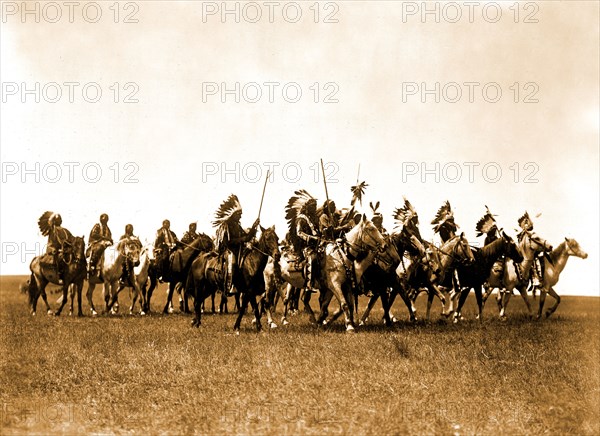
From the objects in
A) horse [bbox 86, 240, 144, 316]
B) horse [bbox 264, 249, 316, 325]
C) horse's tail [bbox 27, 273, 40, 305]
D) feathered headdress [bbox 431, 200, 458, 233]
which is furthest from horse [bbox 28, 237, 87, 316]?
feathered headdress [bbox 431, 200, 458, 233]

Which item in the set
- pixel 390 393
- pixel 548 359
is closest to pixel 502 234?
pixel 548 359

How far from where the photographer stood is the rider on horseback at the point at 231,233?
17531 mm

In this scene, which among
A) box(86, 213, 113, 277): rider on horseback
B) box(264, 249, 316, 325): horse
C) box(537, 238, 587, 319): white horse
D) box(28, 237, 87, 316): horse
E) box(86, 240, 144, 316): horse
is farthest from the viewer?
box(86, 213, 113, 277): rider on horseback

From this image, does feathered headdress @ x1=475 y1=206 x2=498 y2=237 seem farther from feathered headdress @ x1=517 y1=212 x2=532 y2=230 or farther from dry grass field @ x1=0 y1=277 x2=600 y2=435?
dry grass field @ x1=0 y1=277 x2=600 y2=435

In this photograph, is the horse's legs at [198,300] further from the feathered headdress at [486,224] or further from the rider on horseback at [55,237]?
the feathered headdress at [486,224]

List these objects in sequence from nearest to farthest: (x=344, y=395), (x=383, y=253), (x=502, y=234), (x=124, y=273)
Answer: (x=344, y=395) → (x=383, y=253) → (x=502, y=234) → (x=124, y=273)

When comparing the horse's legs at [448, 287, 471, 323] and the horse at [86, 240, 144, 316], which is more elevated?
the horse at [86, 240, 144, 316]

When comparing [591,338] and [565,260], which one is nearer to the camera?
[591,338]

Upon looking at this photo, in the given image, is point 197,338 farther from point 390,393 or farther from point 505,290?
point 505,290

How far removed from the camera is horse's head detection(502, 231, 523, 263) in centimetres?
2131

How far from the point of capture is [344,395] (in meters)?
10.5

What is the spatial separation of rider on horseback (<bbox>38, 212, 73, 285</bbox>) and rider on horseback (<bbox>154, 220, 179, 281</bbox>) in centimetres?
315

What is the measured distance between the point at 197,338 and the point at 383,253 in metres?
5.33

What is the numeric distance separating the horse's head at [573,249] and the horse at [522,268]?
0.63 meters
